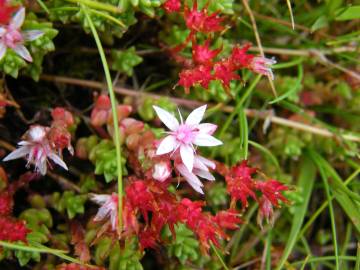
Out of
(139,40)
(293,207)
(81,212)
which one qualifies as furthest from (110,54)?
(293,207)

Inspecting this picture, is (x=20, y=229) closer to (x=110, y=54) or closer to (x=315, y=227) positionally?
(x=110, y=54)

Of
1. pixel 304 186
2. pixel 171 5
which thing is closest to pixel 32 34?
pixel 171 5

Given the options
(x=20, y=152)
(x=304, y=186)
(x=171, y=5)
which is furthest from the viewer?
(x=304, y=186)

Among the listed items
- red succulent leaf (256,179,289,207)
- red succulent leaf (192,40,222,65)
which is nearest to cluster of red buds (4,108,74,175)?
red succulent leaf (192,40,222,65)

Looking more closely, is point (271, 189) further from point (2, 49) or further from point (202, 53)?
point (2, 49)

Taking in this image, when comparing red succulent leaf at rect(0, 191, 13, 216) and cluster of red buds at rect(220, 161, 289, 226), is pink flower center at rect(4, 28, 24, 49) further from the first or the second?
cluster of red buds at rect(220, 161, 289, 226)

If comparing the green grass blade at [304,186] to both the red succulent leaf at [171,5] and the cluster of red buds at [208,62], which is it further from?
the red succulent leaf at [171,5]

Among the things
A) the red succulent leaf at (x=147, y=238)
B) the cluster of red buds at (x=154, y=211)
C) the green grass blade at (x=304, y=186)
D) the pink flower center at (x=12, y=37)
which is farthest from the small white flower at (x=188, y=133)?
the green grass blade at (x=304, y=186)
